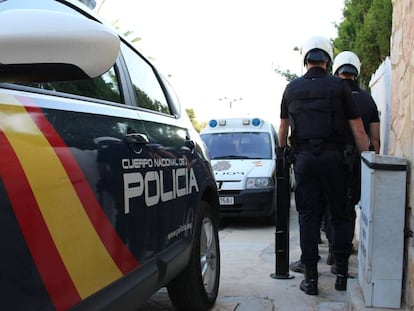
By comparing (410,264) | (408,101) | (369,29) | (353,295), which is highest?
(369,29)

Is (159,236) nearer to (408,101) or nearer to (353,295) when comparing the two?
(353,295)

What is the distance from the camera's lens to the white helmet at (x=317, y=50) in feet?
13.1

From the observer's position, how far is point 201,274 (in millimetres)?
3402

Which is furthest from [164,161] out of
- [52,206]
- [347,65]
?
[347,65]

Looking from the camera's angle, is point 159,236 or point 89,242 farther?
point 159,236

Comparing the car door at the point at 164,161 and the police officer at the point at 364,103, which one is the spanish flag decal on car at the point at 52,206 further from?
the police officer at the point at 364,103

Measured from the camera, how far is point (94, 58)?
4.96 ft

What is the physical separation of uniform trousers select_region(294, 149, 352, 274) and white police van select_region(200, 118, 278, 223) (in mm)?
3778

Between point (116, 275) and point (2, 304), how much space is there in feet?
2.29

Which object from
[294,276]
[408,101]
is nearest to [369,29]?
[294,276]

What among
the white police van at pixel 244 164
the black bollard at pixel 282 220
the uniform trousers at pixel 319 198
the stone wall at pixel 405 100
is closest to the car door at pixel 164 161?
the uniform trousers at pixel 319 198

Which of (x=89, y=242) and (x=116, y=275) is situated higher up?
(x=89, y=242)

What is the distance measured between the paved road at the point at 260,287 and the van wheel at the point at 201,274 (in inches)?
8.2

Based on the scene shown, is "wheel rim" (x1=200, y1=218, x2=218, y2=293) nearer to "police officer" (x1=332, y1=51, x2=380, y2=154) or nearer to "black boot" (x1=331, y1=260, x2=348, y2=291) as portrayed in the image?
"black boot" (x1=331, y1=260, x2=348, y2=291)
